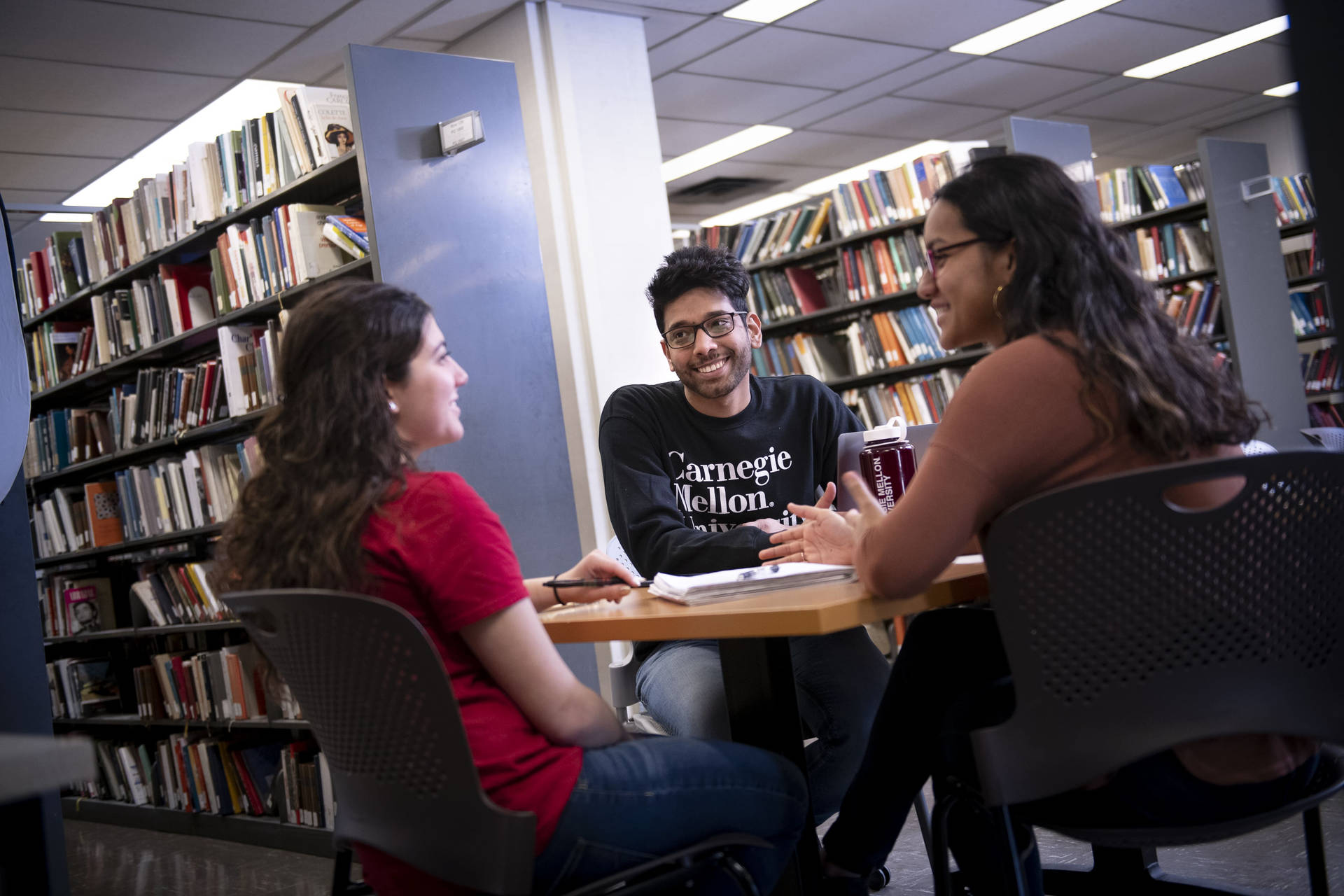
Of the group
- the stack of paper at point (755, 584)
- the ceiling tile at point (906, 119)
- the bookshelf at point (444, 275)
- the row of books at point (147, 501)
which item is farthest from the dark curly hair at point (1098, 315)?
the ceiling tile at point (906, 119)

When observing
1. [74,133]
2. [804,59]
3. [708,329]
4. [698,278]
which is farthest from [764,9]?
[74,133]

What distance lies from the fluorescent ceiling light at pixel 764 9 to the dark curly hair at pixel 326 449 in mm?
4082

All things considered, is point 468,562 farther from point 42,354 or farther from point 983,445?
point 42,354

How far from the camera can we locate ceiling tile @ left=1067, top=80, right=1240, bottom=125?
24.6 feet

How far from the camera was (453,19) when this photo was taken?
4.77 metres

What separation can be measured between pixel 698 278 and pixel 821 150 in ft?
18.5

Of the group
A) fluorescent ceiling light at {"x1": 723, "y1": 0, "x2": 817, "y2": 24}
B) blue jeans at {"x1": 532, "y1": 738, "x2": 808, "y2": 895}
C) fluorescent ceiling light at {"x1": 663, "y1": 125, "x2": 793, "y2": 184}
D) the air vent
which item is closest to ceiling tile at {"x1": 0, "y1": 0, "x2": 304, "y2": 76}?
fluorescent ceiling light at {"x1": 723, "y1": 0, "x2": 817, "y2": 24}

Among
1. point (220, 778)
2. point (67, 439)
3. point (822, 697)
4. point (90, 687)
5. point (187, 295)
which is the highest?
point (187, 295)

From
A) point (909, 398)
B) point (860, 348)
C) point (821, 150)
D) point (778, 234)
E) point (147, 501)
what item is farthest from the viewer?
point (821, 150)

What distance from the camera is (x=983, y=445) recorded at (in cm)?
123

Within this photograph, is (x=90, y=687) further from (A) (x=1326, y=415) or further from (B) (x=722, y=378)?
(A) (x=1326, y=415)

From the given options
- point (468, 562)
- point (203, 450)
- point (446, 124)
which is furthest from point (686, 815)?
point (203, 450)

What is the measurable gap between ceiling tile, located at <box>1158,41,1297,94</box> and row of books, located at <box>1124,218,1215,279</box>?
2.07 m

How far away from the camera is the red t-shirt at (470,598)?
3.96 feet
